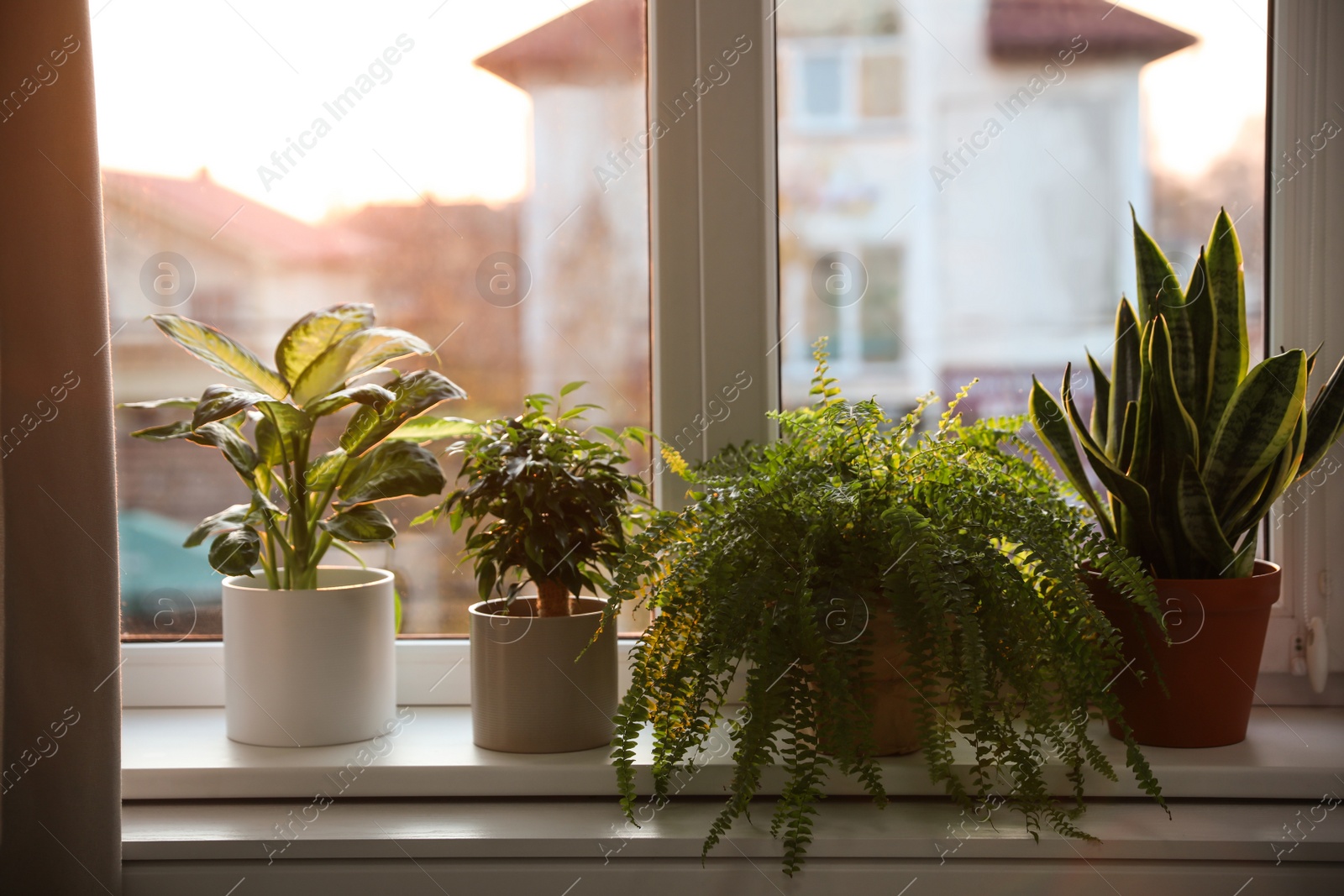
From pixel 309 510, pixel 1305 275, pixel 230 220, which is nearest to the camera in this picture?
pixel 309 510

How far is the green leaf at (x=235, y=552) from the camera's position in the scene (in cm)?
114

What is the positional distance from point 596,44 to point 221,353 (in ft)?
2.34

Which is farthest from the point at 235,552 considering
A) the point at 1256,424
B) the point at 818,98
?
the point at 1256,424

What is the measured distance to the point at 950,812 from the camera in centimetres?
114

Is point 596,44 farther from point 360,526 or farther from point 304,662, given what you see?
point 304,662

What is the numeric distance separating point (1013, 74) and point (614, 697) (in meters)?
1.07

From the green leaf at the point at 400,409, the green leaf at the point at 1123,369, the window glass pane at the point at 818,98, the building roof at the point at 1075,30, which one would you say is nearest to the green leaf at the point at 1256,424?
the green leaf at the point at 1123,369

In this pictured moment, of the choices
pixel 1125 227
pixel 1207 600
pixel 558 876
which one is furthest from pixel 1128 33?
pixel 558 876

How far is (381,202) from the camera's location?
1.49m

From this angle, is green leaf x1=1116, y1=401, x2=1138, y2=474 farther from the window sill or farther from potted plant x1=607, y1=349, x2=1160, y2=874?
the window sill

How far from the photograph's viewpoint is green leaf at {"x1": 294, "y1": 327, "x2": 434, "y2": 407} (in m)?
1.24

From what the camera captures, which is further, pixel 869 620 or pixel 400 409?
pixel 400 409

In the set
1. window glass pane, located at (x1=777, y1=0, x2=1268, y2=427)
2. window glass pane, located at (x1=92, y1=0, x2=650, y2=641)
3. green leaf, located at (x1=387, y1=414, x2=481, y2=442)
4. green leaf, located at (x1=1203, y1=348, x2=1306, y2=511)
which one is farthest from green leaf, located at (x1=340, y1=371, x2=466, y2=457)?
green leaf, located at (x1=1203, y1=348, x2=1306, y2=511)

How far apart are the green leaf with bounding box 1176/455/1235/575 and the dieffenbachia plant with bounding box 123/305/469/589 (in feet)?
2.90
